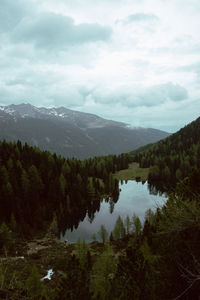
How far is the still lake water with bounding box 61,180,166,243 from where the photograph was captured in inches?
3551

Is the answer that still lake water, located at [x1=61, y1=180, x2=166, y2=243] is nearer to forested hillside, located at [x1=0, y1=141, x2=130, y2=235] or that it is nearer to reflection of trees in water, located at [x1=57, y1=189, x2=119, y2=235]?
reflection of trees in water, located at [x1=57, y1=189, x2=119, y2=235]

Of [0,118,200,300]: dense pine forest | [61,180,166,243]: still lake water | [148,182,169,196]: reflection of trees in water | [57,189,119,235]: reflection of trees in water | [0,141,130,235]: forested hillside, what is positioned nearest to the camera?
[0,118,200,300]: dense pine forest

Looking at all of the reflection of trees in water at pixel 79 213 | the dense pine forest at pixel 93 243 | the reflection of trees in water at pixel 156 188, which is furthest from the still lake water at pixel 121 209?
the dense pine forest at pixel 93 243

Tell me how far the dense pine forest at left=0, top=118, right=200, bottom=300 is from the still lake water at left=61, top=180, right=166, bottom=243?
5.93 metres

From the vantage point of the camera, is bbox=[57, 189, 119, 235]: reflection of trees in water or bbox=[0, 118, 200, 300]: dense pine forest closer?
bbox=[0, 118, 200, 300]: dense pine forest

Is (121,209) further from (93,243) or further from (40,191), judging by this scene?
(93,243)

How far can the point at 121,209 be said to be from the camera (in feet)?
398

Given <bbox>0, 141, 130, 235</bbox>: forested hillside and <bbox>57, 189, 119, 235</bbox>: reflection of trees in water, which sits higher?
<bbox>0, 141, 130, 235</bbox>: forested hillside

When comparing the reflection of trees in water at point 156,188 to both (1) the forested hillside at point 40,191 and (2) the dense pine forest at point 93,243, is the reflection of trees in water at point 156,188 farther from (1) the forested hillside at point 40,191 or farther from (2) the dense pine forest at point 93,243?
(1) the forested hillside at point 40,191

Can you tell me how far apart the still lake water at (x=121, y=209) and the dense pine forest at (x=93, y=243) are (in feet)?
19.5

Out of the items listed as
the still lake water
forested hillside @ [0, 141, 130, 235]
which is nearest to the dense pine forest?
forested hillside @ [0, 141, 130, 235]

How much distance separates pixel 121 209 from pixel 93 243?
4835 cm

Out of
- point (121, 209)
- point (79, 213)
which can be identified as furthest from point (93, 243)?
point (121, 209)

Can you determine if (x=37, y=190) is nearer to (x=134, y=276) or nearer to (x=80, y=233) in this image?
(x=80, y=233)
